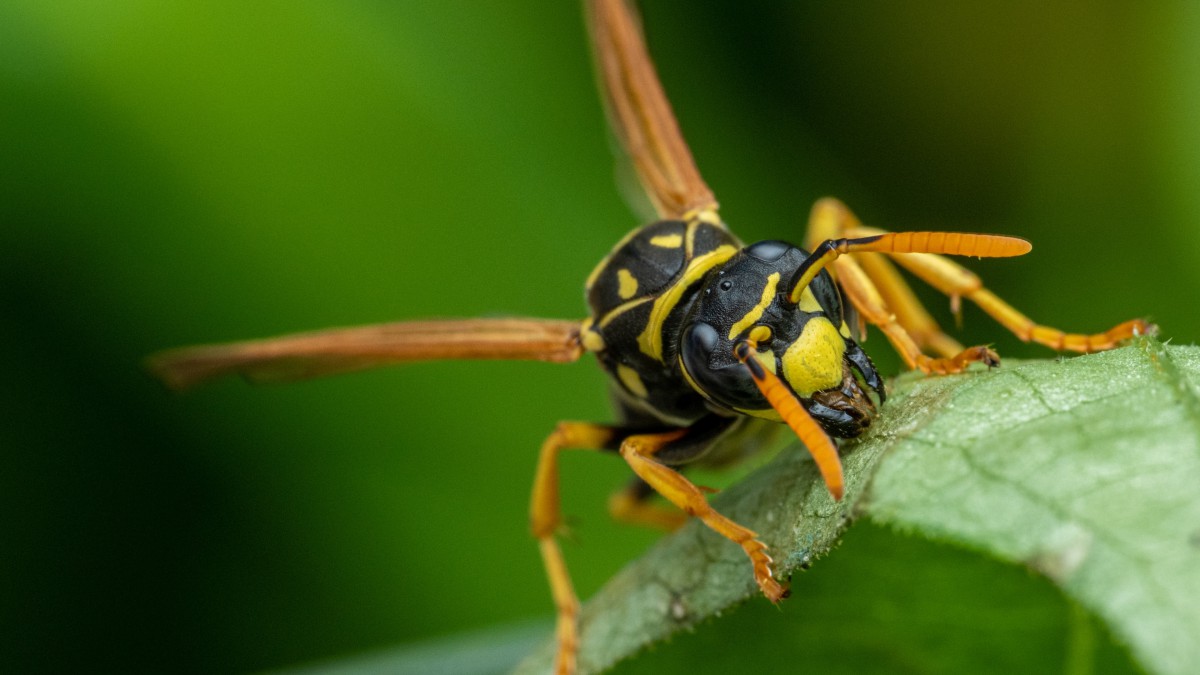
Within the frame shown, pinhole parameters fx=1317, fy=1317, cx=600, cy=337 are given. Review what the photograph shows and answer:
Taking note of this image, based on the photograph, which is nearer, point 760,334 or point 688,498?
point 760,334

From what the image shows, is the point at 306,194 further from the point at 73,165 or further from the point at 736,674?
the point at 736,674

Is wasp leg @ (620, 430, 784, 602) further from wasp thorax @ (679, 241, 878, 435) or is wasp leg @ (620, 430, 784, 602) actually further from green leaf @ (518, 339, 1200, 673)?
wasp thorax @ (679, 241, 878, 435)

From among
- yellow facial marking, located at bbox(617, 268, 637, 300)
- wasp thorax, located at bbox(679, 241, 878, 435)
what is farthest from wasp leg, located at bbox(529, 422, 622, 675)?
wasp thorax, located at bbox(679, 241, 878, 435)

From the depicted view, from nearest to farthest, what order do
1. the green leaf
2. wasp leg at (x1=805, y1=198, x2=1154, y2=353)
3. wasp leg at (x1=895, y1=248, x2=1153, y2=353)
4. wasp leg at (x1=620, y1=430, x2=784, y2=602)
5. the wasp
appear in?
1. the green leaf
2. wasp leg at (x1=620, y1=430, x2=784, y2=602)
3. the wasp
4. wasp leg at (x1=805, y1=198, x2=1154, y2=353)
5. wasp leg at (x1=895, y1=248, x2=1153, y2=353)

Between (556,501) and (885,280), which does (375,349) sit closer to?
(556,501)

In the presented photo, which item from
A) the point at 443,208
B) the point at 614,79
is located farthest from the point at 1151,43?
the point at 443,208

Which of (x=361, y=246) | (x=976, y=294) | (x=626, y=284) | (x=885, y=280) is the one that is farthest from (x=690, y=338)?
(x=361, y=246)
